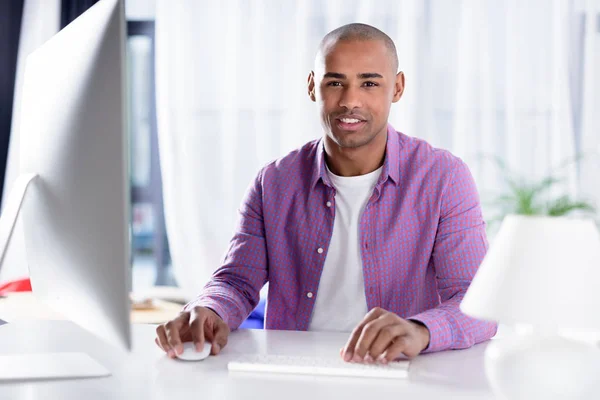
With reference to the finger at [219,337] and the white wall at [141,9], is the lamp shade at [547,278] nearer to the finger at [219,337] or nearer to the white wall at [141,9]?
the finger at [219,337]

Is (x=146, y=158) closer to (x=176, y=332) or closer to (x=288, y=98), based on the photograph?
(x=288, y=98)

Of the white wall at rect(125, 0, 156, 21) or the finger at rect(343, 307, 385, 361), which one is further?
the white wall at rect(125, 0, 156, 21)

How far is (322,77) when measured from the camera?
6.93ft

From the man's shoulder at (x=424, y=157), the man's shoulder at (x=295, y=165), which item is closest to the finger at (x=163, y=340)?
the man's shoulder at (x=295, y=165)

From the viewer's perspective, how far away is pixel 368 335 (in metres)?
1.45

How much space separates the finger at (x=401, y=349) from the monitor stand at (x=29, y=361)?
501mm

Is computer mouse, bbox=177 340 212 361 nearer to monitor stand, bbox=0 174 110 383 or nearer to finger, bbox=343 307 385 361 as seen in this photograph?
monitor stand, bbox=0 174 110 383

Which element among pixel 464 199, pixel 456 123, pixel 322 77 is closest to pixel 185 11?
pixel 456 123

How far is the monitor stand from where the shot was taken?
1244mm

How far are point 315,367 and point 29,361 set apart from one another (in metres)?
0.53

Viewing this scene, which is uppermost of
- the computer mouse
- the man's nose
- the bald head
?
the bald head

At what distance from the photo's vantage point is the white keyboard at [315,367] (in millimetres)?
1355

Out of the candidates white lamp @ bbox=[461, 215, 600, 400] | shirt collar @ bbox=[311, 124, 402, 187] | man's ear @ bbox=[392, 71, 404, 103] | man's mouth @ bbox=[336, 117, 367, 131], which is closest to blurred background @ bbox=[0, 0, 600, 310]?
man's ear @ bbox=[392, 71, 404, 103]

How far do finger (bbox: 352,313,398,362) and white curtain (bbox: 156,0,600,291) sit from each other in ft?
10.2
